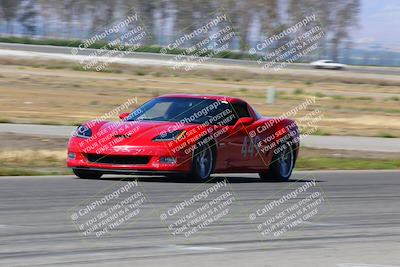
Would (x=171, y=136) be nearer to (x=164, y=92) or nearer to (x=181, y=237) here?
(x=181, y=237)

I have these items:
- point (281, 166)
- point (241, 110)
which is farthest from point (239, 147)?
point (281, 166)

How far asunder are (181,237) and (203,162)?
5.14 metres

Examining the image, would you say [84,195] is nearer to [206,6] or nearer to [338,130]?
[338,130]

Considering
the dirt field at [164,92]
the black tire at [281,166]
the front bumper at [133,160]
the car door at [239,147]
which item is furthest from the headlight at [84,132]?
the dirt field at [164,92]

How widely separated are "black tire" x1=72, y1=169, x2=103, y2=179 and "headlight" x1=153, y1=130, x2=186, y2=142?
3.60ft

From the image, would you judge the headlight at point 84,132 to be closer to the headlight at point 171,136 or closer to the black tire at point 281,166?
the headlight at point 171,136

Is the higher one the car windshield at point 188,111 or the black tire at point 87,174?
the car windshield at point 188,111

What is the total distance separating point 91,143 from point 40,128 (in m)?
9.75

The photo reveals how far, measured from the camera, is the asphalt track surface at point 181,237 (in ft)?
26.2

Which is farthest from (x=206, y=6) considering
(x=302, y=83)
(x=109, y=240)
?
(x=109, y=240)

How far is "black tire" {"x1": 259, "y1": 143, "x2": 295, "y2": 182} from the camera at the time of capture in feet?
52.0

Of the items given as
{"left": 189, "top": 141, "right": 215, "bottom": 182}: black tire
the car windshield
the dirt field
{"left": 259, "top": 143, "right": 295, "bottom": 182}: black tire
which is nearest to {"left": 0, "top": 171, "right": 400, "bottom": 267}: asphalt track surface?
{"left": 189, "top": 141, "right": 215, "bottom": 182}: black tire

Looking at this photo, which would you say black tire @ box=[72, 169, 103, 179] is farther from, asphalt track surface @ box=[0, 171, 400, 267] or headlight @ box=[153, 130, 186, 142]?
headlight @ box=[153, 130, 186, 142]

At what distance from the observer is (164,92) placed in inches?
1781
